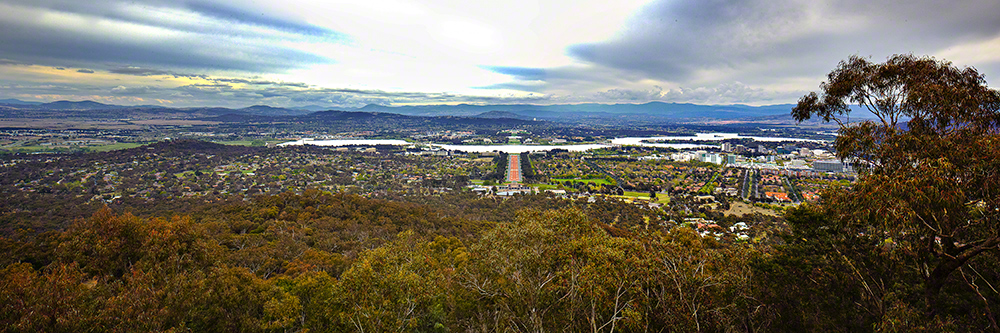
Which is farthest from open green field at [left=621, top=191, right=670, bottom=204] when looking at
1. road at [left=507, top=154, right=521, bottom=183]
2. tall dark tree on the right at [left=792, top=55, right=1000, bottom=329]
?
tall dark tree on the right at [left=792, top=55, right=1000, bottom=329]

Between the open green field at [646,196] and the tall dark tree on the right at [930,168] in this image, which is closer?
the tall dark tree on the right at [930,168]

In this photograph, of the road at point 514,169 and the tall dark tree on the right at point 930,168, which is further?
the road at point 514,169

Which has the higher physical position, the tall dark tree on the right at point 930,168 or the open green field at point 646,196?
the tall dark tree on the right at point 930,168

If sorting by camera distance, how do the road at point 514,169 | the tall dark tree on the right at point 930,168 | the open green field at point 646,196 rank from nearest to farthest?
the tall dark tree on the right at point 930,168
the open green field at point 646,196
the road at point 514,169

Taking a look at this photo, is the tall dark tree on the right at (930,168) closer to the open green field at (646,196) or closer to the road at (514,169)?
the open green field at (646,196)

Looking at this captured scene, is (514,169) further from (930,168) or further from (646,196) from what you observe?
(930,168)

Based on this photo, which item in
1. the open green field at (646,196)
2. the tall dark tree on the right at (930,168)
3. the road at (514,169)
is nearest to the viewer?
the tall dark tree on the right at (930,168)

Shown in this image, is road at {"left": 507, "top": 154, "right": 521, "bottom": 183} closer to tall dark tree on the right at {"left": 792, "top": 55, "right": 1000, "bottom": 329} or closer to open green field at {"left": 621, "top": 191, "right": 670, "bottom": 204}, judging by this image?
open green field at {"left": 621, "top": 191, "right": 670, "bottom": 204}

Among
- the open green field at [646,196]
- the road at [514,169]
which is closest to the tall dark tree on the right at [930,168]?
the open green field at [646,196]
